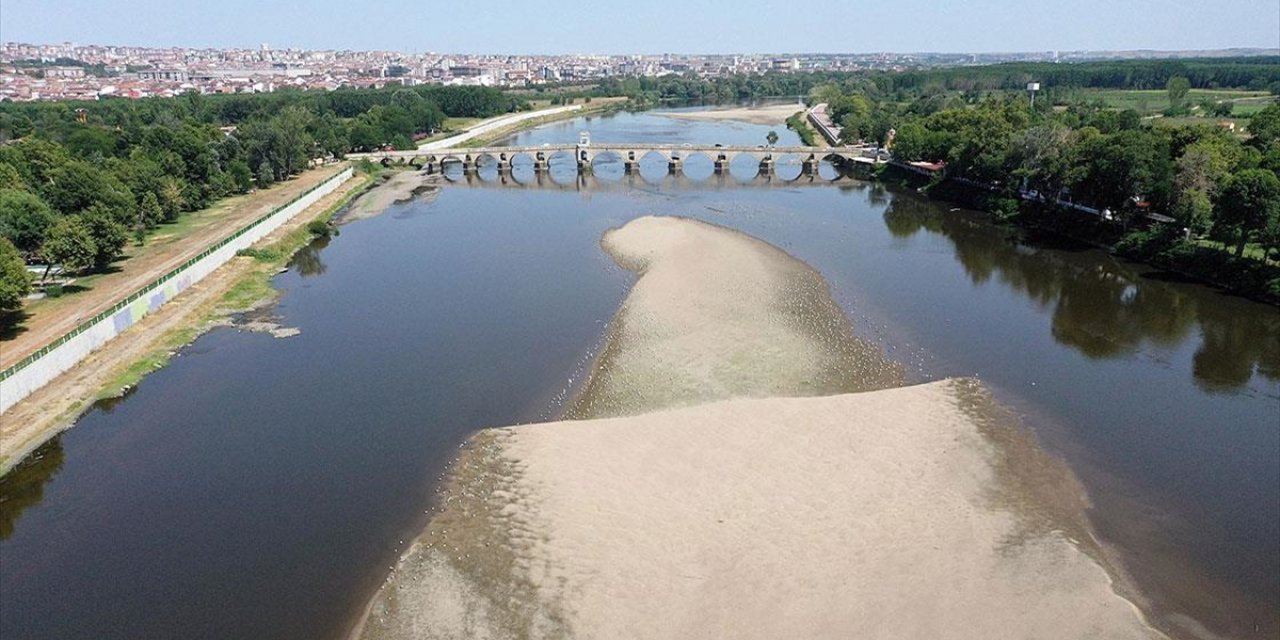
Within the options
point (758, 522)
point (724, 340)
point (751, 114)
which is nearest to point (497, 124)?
point (751, 114)

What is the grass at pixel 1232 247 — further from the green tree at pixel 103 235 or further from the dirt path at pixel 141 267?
the green tree at pixel 103 235

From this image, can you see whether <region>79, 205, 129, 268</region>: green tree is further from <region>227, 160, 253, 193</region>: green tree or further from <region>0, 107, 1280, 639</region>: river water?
<region>227, 160, 253, 193</region>: green tree

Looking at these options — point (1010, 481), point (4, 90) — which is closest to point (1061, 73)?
point (1010, 481)

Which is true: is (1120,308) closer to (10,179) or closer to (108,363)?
(108,363)

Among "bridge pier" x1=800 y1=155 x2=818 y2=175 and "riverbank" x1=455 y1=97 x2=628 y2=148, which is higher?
"riverbank" x1=455 y1=97 x2=628 y2=148

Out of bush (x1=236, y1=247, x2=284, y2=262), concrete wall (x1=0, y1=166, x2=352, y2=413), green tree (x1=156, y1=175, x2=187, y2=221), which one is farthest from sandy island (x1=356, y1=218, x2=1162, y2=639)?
green tree (x1=156, y1=175, x2=187, y2=221)

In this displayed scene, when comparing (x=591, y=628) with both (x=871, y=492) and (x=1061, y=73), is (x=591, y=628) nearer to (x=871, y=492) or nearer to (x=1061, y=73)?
(x=871, y=492)

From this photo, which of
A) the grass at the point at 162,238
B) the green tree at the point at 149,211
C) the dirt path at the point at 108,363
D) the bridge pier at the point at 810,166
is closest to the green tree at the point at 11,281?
the grass at the point at 162,238
